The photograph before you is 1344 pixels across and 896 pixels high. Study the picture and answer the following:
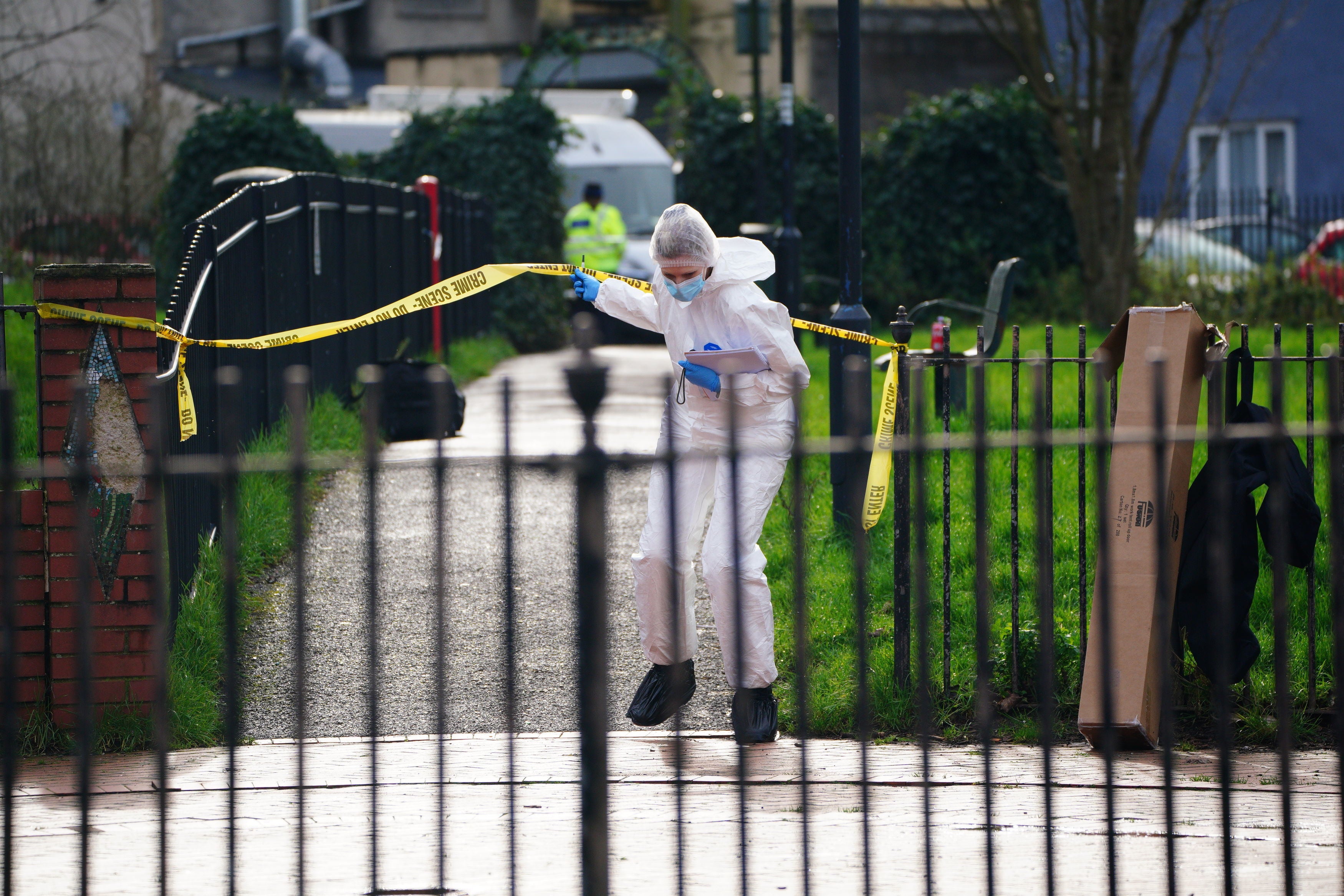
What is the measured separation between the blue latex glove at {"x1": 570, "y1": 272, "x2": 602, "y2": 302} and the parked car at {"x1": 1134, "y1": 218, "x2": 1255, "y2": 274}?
13545mm

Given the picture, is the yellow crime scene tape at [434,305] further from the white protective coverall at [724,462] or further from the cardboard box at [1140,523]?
the cardboard box at [1140,523]

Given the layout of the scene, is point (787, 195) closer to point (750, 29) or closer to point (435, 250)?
point (750, 29)

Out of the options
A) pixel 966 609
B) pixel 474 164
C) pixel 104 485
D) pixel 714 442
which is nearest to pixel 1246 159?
pixel 474 164

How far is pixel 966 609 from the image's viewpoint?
617 centimetres

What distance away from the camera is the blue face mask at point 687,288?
208 inches

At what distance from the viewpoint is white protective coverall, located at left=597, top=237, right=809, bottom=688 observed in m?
5.18

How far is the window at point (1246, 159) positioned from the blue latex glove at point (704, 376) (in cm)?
2207

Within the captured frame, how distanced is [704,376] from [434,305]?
141cm

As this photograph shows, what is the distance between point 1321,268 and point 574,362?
1551 centimetres

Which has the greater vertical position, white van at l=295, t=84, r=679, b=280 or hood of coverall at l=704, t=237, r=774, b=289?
white van at l=295, t=84, r=679, b=280

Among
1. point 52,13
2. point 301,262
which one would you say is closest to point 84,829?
point 301,262

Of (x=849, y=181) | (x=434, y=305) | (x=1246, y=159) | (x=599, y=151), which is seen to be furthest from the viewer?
(x=1246, y=159)

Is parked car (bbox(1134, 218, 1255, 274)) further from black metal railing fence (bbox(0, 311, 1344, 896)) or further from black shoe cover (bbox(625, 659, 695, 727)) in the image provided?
black metal railing fence (bbox(0, 311, 1344, 896))

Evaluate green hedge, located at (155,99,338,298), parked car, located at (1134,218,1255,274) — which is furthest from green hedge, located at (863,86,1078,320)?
green hedge, located at (155,99,338,298)
